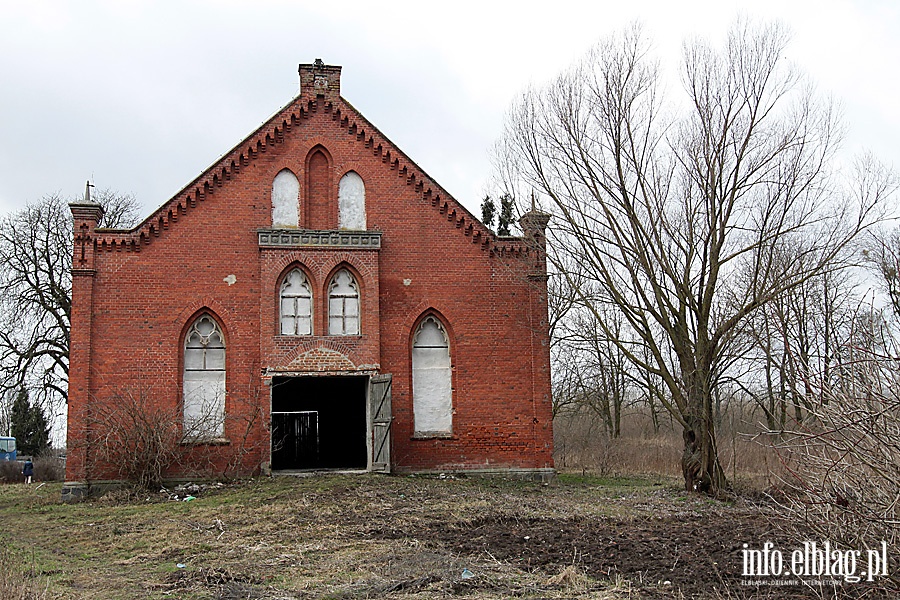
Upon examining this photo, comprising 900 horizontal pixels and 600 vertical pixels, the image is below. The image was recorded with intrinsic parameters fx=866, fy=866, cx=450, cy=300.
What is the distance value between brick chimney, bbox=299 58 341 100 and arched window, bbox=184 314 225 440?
618 centimetres

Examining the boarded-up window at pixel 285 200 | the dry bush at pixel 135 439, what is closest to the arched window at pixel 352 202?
the boarded-up window at pixel 285 200

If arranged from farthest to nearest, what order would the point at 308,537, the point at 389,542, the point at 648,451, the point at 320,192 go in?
1. the point at 648,451
2. the point at 320,192
3. the point at 308,537
4. the point at 389,542

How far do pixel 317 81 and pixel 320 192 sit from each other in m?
2.85

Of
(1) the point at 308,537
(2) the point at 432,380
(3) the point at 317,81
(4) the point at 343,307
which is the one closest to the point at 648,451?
(2) the point at 432,380

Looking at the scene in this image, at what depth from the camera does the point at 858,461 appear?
6.34m

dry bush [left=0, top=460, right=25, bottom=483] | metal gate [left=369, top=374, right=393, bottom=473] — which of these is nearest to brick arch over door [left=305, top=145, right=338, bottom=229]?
metal gate [left=369, top=374, right=393, bottom=473]

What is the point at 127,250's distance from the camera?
2028cm

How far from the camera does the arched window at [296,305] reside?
20641 mm

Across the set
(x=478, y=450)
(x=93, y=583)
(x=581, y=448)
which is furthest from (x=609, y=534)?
(x=581, y=448)

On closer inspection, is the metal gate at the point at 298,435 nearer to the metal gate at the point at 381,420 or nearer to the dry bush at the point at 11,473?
the dry bush at the point at 11,473

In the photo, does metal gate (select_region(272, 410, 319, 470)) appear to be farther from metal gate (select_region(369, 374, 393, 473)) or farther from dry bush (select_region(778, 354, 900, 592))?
dry bush (select_region(778, 354, 900, 592))

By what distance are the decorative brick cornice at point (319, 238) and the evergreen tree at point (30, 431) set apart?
76.5ft

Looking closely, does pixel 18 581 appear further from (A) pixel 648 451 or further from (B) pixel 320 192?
(A) pixel 648 451

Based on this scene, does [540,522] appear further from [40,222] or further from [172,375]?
[40,222]
